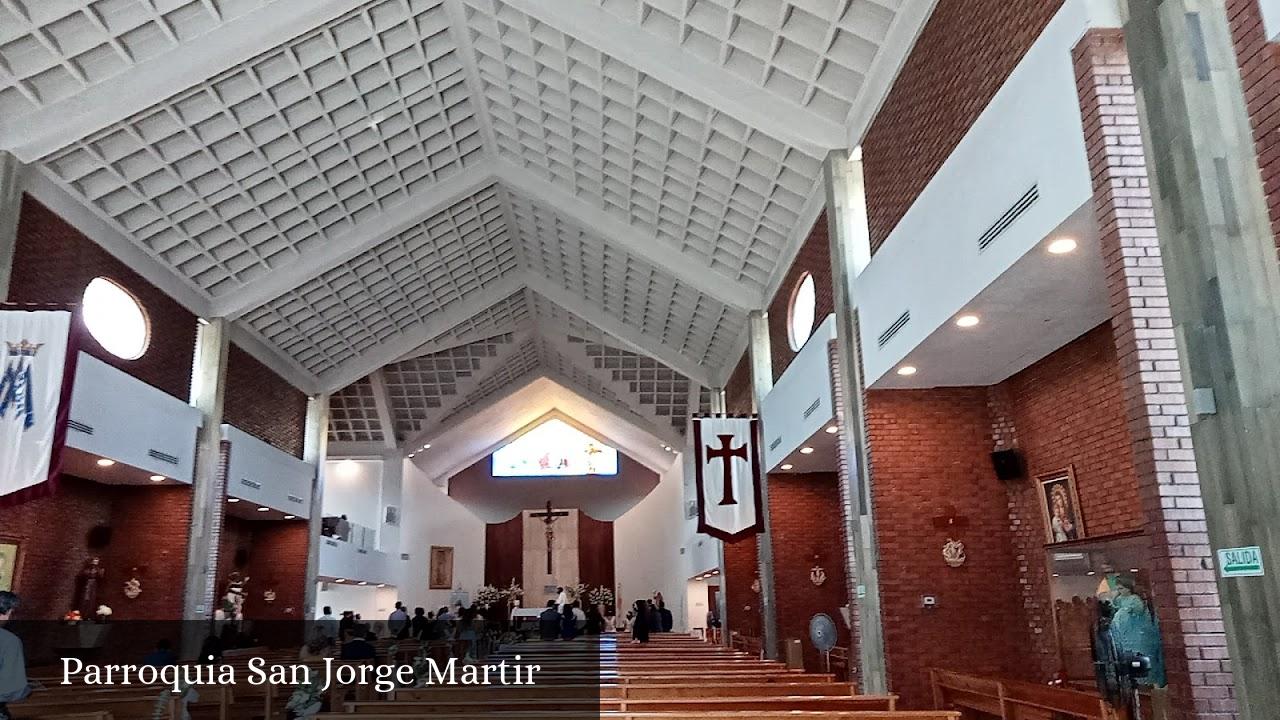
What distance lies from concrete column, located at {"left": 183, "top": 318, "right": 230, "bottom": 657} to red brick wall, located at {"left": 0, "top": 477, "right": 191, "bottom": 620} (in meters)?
0.16

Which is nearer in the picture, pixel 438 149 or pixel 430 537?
pixel 438 149

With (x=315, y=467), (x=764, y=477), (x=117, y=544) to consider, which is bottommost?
(x=117, y=544)

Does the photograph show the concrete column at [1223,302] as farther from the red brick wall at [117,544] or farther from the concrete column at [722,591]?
the concrete column at [722,591]

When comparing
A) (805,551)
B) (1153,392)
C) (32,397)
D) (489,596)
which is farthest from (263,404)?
(1153,392)

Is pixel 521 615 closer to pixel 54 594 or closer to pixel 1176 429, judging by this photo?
pixel 54 594

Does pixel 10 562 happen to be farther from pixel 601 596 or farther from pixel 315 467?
pixel 601 596

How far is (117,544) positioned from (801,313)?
11.4 metres

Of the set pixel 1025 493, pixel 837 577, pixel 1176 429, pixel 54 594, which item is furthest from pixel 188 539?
pixel 1176 429

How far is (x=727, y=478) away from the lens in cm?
1443

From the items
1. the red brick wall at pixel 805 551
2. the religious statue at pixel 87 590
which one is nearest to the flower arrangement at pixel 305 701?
the red brick wall at pixel 805 551

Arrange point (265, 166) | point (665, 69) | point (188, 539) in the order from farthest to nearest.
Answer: point (188, 539), point (265, 166), point (665, 69)

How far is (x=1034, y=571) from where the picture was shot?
30.8ft

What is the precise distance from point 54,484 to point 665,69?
8087 millimetres

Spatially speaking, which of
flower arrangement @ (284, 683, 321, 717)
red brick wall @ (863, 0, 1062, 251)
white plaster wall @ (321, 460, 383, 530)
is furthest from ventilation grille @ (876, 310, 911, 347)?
white plaster wall @ (321, 460, 383, 530)
